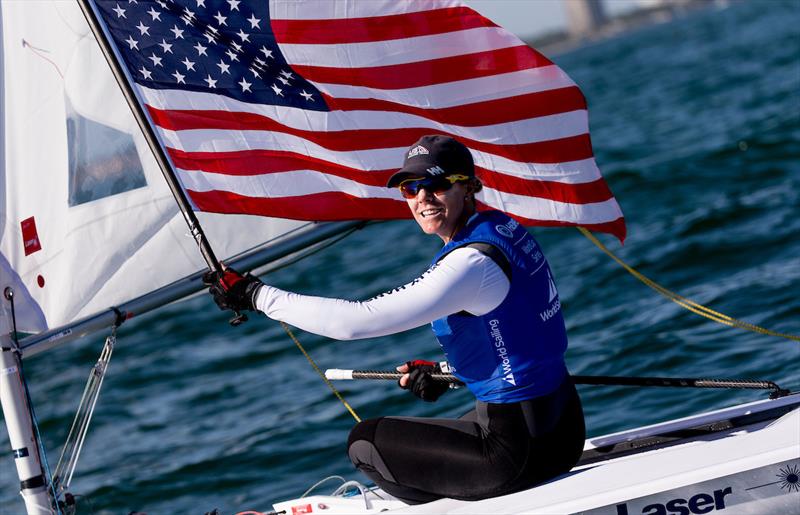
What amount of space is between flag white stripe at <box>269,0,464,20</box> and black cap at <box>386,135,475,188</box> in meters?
1.22

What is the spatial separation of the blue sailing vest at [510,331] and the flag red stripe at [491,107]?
1.26 m

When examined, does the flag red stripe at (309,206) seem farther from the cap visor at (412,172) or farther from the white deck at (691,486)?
the white deck at (691,486)

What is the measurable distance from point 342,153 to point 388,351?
16.7ft

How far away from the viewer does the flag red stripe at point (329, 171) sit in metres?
4.88

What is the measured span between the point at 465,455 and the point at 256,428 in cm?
481

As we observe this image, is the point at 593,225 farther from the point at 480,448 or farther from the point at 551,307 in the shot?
the point at 480,448

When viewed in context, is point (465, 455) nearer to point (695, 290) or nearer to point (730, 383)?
point (730, 383)

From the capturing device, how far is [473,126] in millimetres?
5082

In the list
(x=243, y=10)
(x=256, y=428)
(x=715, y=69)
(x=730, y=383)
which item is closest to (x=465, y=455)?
(x=730, y=383)

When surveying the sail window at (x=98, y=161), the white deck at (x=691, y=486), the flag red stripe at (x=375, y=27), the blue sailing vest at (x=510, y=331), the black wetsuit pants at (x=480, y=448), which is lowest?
the white deck at (x=691, y=486)

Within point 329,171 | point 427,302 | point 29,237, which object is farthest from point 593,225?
point 29,237

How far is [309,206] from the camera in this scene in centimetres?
496

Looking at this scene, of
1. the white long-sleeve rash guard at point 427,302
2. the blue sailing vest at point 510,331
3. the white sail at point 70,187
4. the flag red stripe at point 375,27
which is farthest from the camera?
the flag red stripe at point 375,27

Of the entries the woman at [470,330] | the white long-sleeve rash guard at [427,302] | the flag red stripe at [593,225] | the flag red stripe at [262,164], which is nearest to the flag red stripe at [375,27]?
the flag red stripe at [262,164]
